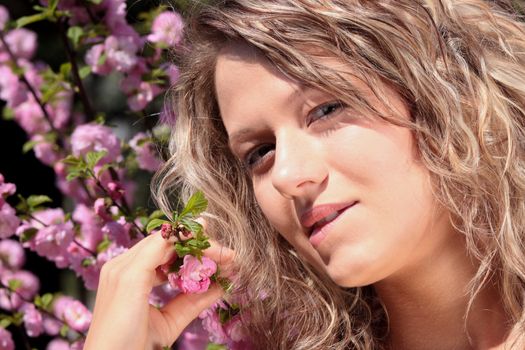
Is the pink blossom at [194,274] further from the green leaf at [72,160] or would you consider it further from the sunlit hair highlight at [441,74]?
the green leaf at [72,160]

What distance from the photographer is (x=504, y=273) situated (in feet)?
6.65

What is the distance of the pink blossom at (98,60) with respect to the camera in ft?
9.19

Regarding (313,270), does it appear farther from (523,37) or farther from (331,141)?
(523,37)

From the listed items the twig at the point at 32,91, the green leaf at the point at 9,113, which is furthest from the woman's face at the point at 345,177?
the green leaf at the point at 9,113

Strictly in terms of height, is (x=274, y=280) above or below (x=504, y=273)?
below

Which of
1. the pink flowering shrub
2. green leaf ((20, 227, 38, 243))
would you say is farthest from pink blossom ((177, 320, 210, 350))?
green leaf ((20, 227, 38, 243))

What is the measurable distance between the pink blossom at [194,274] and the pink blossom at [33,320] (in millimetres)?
957

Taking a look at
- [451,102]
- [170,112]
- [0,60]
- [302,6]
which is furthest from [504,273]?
[0,60]

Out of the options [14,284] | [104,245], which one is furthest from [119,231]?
[14,284]

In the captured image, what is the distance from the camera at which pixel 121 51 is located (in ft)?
9.18

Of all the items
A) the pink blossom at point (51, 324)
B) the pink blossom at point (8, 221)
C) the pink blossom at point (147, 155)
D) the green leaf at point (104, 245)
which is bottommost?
the pink blossom at point (51, 324)

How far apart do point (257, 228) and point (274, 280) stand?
13cm

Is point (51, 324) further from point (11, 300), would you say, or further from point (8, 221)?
point (8, 221)

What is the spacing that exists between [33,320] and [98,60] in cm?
79
